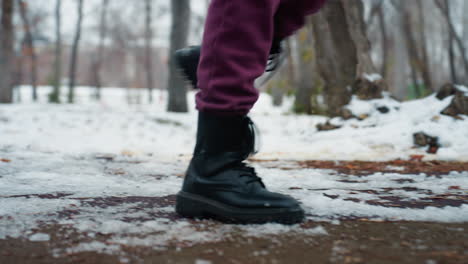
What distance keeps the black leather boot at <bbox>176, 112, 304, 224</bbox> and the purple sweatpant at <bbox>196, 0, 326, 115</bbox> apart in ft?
0.20

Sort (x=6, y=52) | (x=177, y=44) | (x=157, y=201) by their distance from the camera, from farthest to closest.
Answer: (x=6, y=52), (x=177, y=44), (x=157, y=201)

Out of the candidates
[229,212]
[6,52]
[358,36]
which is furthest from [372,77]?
[6,52]

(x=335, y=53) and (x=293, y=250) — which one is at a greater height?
(x=335, y=53)

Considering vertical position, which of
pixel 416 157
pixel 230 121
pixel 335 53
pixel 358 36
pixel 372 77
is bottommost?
pixel 416 157

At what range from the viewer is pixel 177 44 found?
8562 mm

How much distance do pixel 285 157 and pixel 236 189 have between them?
2.07 m

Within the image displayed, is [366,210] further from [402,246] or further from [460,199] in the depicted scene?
[460,199]

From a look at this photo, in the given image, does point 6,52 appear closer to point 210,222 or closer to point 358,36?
point 358,36

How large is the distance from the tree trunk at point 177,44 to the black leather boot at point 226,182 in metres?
7.40

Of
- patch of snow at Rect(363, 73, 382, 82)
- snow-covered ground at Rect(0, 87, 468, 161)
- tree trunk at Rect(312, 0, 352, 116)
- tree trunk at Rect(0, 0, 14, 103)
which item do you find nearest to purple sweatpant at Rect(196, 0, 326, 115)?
snow-covered ground at Rect(0, 87, 468, 161)

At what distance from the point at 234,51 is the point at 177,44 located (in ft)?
25.6

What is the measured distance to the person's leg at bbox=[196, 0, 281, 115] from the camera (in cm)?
105

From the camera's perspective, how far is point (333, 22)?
4609 millimetres

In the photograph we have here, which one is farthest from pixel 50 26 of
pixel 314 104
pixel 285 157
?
pixel 285 157
